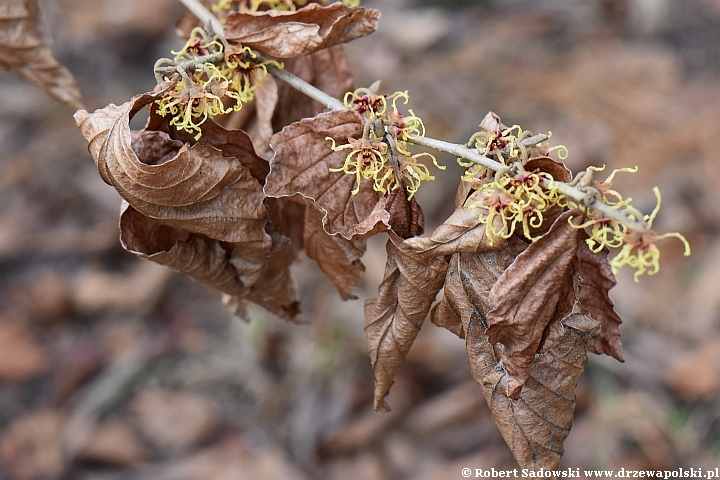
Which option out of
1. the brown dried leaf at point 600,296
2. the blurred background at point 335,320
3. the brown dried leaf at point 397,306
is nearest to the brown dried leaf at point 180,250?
the brown dried leaf at point 397,306

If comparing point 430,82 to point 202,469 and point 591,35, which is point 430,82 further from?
point 202,469

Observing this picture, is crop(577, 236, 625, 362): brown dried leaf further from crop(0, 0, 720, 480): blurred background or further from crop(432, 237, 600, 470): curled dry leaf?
crop(0, 0, 720, 480): blurred background

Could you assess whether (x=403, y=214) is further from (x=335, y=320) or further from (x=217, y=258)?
(x=335, y=320)

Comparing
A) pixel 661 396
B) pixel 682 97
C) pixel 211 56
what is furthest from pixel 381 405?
pixel 682 97

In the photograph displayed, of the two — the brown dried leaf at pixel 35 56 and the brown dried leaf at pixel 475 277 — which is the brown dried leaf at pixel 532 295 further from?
the brown dried leaf at pixel 35 56

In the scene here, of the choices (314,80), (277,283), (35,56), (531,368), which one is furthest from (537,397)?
(35,56)

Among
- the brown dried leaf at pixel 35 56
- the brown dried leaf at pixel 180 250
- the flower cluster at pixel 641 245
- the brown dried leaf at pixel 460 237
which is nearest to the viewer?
the flower cluster at pixel 641 245

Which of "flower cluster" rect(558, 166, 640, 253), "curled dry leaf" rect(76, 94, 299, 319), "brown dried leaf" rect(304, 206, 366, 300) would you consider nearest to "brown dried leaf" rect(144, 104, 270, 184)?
"curled dry leaf" rect(76, 94, 299, 319)
